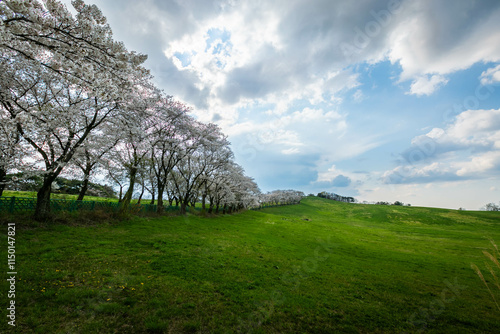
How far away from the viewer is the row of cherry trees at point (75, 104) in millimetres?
6531

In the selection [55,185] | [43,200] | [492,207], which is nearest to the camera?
[43,200]

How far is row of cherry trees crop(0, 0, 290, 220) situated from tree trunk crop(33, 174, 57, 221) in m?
0.06

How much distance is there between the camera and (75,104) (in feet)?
53.2

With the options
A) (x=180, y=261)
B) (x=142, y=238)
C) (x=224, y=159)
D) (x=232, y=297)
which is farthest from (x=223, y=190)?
(x=232, y=297)

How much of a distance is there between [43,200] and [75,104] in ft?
26.5

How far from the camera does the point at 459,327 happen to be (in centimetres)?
739

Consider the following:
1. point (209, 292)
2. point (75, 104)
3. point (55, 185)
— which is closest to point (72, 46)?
point (209, 292)

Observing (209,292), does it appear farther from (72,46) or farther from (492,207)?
(492,207)

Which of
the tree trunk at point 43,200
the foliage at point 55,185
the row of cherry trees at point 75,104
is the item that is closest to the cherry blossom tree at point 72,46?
the row of cherry trees at point 75,104

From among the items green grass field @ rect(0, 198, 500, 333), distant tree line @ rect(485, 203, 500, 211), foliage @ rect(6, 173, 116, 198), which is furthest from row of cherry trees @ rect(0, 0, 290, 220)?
distant tree line @ rect(485, 203, 500, 211)

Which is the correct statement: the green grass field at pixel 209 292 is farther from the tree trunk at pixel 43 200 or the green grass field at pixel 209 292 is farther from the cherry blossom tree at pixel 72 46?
the cherry blossom tree at pixel 72 46

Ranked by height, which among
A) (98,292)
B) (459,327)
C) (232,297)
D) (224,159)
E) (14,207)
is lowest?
(459,327)

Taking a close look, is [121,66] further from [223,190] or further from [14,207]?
[223,190]

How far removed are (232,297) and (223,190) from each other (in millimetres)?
40507
